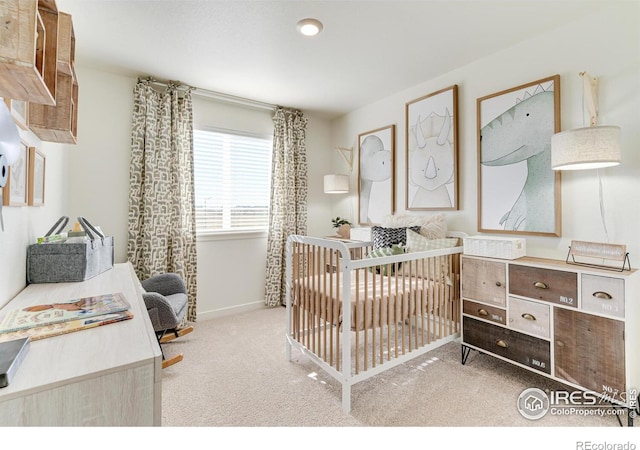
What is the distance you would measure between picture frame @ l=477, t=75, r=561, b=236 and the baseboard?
8.61 ft

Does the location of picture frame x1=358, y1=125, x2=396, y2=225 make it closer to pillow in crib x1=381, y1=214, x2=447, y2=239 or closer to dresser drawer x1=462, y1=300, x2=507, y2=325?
pillow in crib x1=381, y1=214, x2=447, y2=239

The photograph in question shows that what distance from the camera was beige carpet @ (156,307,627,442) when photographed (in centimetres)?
165

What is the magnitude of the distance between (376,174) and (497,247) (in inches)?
67.6

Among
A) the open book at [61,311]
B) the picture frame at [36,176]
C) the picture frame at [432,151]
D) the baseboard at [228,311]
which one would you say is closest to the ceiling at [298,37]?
the picture frame at [432,151]

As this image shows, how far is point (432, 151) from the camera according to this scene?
288cm

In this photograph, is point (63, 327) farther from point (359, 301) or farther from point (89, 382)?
point (359, 301)

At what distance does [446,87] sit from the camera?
275 centimetres

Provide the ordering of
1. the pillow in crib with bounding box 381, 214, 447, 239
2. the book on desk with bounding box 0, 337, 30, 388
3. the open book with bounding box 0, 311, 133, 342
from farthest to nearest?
the pillow in crib with bounding box 381, 214, 447, 239 → the open book with bounding box 0, 311, 133, 342 → the book on desk with bounding box 0, 337, 30, 388

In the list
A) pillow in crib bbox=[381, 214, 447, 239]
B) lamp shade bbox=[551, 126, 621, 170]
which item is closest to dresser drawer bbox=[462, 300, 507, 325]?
pillow in crib bbox=[381, 214, 447, 239]

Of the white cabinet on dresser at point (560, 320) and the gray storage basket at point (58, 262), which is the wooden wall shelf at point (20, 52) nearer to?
the gray storage basket at point (58, 262)

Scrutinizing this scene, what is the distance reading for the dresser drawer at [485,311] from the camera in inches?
81.2

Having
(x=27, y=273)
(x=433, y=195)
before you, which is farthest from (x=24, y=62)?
(x=433, y=195)

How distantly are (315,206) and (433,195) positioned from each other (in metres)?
1.70
